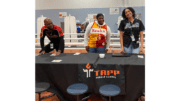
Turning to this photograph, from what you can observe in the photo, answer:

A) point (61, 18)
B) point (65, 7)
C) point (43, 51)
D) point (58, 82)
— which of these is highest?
point (65, 7)

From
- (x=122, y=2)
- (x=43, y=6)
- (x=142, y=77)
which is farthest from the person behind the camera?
(x=43, y=6)

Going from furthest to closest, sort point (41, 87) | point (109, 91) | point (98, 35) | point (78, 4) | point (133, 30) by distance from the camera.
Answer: point (78, 4) < point (98, 35) < point (133, 30) < point (41, 87) < point (109, 91)

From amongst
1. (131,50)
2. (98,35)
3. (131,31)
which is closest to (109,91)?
(131,50)

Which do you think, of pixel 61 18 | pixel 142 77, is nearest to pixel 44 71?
pixel 142 77

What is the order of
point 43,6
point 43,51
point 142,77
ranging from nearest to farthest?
point 142,77 < point 43,51 < point 43,6

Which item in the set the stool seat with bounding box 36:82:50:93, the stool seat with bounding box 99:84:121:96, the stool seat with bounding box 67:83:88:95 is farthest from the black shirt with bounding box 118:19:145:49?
the stool seat with bounding box 36:82:50:93

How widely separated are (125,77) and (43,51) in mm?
1634

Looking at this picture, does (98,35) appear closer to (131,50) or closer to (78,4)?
(131,50)

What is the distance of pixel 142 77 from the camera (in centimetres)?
136

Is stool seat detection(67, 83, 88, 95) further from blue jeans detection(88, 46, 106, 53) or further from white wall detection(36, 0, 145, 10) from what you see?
white wall detection(36, 0, 145, 10)

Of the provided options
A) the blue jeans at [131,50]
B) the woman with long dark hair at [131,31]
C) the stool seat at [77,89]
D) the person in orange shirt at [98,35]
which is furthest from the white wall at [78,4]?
the stool seat at [77,89]

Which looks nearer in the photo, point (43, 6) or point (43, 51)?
point (43, 51)

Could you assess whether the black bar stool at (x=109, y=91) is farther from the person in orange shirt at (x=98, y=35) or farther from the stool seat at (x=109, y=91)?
the person in orange shirt at (x=98, y=35)

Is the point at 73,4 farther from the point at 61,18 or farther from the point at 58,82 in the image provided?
the point at 58,82
